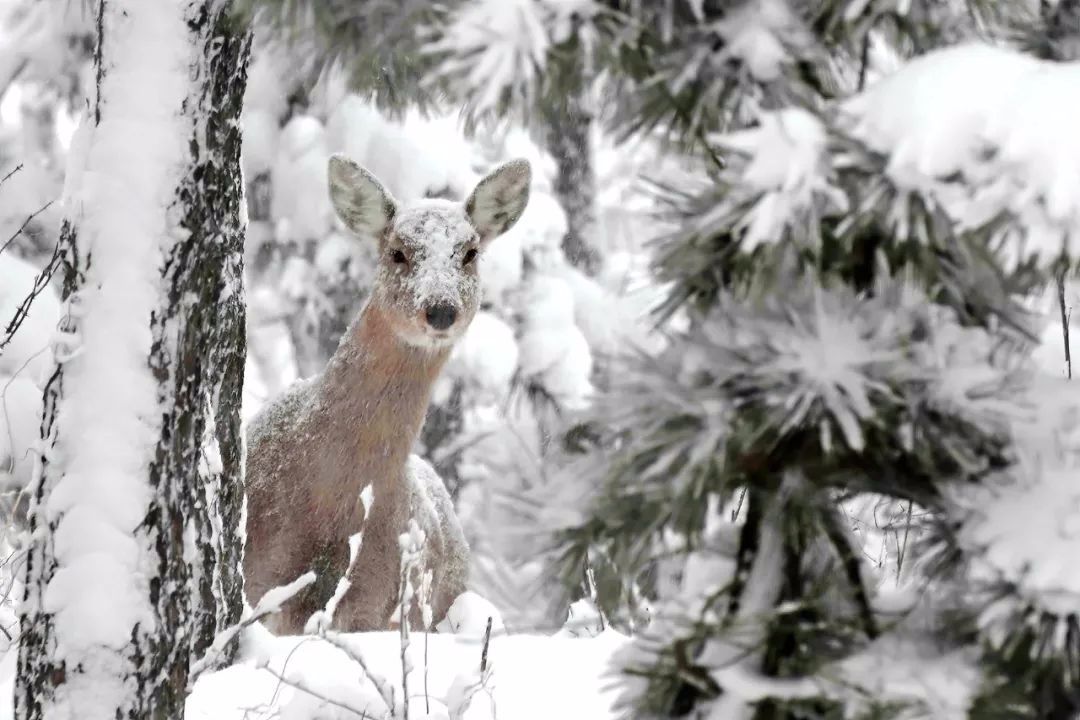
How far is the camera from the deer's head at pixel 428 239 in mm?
6047

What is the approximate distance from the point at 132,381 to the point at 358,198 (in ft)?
11.9

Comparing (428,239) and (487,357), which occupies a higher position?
(428,239)

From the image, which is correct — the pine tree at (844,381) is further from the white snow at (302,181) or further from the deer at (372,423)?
the white snow at (302,181)

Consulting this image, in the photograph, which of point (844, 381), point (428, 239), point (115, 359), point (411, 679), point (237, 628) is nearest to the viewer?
point (844, 381)

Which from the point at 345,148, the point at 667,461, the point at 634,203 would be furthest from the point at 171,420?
the point at 345,148

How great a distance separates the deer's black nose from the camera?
19.5 ft

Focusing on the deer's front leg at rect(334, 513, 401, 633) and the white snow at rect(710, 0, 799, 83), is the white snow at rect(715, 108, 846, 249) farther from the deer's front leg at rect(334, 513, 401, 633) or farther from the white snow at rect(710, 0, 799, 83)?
the deer's front leg at rect(334, 513, 401, 633)

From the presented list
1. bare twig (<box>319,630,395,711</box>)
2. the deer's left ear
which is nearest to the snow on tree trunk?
bare twig (<box>319,630,395,711</box>)

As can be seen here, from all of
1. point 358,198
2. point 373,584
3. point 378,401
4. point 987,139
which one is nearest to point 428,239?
point 358,198

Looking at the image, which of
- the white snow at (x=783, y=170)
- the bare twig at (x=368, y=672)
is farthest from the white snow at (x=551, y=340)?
the white snow at (x=783, y=170)

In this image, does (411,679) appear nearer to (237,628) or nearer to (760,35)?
(237,628)

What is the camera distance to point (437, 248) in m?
6.28

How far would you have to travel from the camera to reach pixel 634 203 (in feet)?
8.13

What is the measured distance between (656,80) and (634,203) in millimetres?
481
